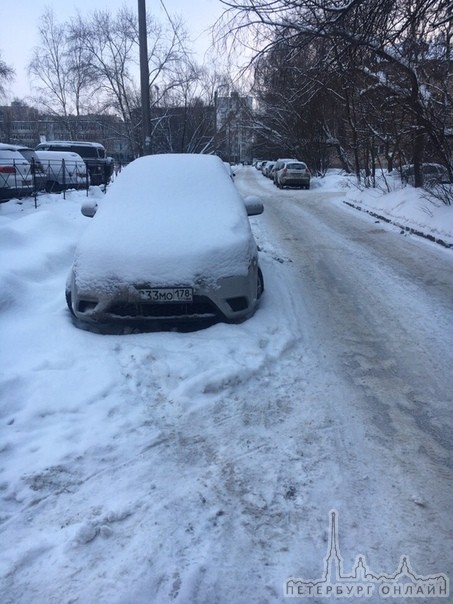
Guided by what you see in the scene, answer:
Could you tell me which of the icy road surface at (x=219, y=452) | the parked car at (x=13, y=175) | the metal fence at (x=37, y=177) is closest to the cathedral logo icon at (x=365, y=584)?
the icy road surface at (x=219, y=452)

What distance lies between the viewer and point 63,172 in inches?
673

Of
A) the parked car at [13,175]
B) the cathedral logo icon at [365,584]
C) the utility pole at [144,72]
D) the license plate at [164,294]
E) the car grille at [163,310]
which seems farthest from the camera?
the utility pole at [144,72]

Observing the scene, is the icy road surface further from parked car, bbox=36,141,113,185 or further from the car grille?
parked car, bbox=36,141,113,185

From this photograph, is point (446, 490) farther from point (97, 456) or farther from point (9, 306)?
point (9, 306)

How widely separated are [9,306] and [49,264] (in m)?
1.75

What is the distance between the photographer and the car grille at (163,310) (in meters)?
4.59

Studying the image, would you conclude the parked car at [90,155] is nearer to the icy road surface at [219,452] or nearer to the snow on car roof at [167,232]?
the snow on car roof at [167,232]

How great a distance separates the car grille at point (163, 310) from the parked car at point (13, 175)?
435 inches

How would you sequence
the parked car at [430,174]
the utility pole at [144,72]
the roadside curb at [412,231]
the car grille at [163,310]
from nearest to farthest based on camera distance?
the car grille at [163,310]
the roadside curb at [412,231]
the parked car at [430,174]
the utility pole at [144,72]

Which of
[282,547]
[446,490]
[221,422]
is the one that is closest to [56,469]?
[221,422]

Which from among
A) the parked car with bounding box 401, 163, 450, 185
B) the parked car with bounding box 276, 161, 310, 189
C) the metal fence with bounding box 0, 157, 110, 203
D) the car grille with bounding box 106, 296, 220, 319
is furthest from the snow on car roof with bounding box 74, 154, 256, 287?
the parked car with bounding box 276, 161, 310, 189

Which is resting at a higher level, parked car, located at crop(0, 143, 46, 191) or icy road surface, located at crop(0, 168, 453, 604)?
parked car, located at crop(0, 143, 46, 191)

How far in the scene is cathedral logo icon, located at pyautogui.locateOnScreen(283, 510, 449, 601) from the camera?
213cm

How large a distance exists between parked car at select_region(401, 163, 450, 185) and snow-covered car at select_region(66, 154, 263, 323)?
9.88 meters
